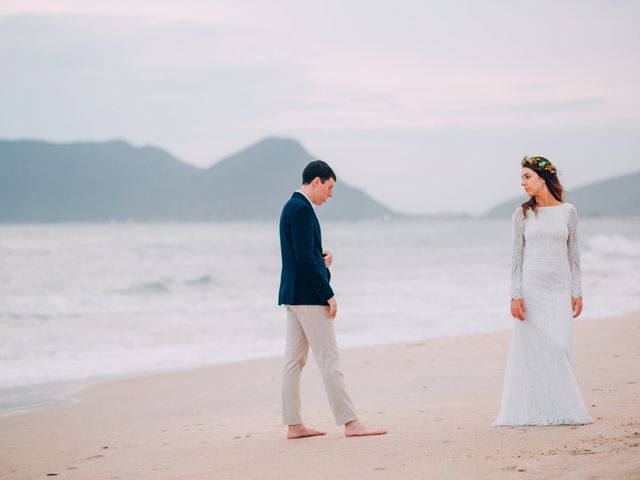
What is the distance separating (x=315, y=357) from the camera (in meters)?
5.53

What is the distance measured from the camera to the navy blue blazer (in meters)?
5.32

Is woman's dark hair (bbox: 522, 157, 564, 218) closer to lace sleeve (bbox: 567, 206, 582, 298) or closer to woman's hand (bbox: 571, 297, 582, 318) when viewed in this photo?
lace sleeve (bbox: 567, 206, 582, 298)

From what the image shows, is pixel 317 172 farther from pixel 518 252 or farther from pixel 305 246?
pixel 518 252

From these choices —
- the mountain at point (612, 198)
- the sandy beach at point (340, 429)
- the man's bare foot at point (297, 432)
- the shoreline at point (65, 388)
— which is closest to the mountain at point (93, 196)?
the mountain at point (612, 198)

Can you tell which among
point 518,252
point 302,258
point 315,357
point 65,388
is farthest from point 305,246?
point 65,388

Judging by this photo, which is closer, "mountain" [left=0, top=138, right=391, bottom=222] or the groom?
the groom

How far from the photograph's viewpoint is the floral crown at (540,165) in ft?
18.2

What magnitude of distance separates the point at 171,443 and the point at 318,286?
5.75ft

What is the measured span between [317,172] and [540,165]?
5.02 feet

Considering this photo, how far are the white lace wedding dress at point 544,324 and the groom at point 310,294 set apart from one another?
3.29ft

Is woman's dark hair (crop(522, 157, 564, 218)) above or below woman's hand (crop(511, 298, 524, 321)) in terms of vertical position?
above

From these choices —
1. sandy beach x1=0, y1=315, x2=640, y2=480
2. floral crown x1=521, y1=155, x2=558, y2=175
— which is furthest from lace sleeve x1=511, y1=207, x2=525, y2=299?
sandy beach x1=0, y1=315, x2=640, y2=480

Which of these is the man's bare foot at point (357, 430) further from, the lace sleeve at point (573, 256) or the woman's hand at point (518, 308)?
the lace sleeve at point (573, 256)

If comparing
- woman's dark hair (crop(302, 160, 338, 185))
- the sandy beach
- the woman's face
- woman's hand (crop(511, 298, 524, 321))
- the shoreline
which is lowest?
the shoreline
